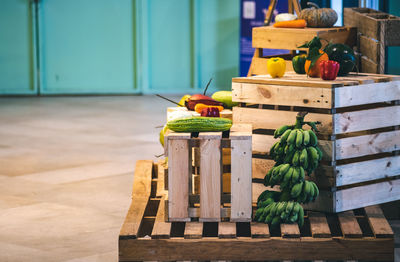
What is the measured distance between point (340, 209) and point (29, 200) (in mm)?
2564

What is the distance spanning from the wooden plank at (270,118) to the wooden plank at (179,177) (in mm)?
634

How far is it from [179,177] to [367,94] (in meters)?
1.32

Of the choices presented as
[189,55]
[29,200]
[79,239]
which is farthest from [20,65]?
[79,239]

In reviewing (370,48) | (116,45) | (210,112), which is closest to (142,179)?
(210,112)

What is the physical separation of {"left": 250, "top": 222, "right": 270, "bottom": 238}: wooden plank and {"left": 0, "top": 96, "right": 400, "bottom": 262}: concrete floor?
0.81 m

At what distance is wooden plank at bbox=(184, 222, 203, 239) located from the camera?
4062 mm

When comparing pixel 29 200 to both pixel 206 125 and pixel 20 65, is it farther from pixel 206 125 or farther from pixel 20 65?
pixel 20 65

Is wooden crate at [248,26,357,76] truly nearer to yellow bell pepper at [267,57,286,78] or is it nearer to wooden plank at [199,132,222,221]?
yellow bell pepper at [267,57,286,78]

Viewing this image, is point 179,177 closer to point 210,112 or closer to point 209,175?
point 209,175

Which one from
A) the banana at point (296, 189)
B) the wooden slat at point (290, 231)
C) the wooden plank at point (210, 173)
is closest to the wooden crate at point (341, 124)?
the banana at point (296, 189)

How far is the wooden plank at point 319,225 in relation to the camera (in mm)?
4062

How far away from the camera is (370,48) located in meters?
5.79

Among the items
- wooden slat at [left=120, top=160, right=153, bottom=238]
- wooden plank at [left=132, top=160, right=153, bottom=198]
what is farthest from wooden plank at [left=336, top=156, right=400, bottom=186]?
wooden plank at [left=132, top=160, right=153, bottom=198]

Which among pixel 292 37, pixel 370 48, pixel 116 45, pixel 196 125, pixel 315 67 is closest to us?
pixel 196 125
